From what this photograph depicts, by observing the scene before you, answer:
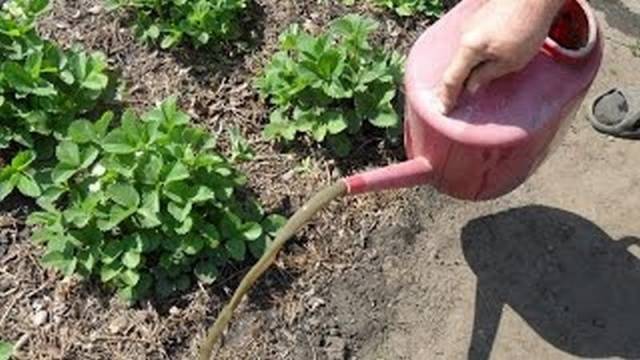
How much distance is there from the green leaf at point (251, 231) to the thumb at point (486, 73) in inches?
30.1

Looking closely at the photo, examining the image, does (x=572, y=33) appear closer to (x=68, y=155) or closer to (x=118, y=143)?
(x=118, y=143)

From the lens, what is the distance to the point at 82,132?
245 centimetres

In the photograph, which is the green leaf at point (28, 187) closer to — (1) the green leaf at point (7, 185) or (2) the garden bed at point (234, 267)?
(1) the green leaf at point (7, 185)

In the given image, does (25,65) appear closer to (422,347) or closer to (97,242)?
(97,242)

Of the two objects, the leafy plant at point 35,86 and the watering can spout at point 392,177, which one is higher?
the watering can spout at point 392,177

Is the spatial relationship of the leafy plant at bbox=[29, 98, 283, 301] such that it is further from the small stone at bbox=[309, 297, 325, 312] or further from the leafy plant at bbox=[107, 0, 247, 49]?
the leafy plant at bbox=[107, 0, 247, 49]

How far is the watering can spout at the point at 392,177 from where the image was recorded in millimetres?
1970

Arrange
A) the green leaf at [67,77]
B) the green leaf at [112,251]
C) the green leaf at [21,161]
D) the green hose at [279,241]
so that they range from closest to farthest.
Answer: the green hose at [279,241], the green leaf at [112,251], the green leaf at [21,161], the green leaf at [67,77]

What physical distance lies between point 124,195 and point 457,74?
3.01ft

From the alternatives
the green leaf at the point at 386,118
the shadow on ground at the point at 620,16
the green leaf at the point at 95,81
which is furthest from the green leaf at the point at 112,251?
the shadow on ground at the point at 620,16

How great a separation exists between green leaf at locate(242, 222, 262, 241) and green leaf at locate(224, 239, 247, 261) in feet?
0.08

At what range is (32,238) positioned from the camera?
96.6 inches

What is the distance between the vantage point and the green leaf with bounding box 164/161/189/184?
7.66 feet

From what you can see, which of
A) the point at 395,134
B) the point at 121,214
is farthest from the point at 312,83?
the point at 121,214
